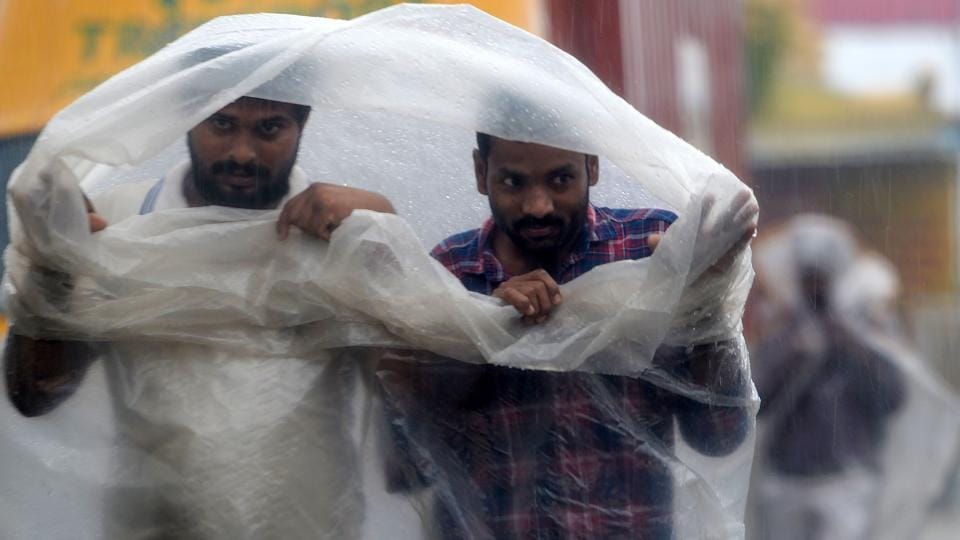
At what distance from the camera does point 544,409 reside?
7.78 ft

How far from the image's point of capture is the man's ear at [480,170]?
241 centimetres

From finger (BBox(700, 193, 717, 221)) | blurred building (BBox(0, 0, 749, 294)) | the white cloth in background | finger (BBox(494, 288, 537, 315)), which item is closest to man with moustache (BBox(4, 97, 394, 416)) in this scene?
finger (BBox(494, 288, 537, 315))

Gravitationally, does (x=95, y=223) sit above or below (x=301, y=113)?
below

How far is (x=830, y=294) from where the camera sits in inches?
250

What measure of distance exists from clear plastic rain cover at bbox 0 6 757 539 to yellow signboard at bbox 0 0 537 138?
149 cm

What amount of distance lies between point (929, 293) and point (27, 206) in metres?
11.8

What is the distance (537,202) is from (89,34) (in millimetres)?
1931

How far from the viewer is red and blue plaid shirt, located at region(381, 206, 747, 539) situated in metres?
2.36

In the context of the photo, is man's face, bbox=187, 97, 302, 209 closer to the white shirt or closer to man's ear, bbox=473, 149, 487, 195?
the white shirt

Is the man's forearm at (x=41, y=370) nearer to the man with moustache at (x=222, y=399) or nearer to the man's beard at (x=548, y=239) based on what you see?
the man with moustache at (x=222, y=399)

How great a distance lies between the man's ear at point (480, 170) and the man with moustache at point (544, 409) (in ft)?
0.05

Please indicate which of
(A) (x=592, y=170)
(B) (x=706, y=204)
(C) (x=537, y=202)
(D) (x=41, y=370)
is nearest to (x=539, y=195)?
Result: (C) (x=537, y=202)

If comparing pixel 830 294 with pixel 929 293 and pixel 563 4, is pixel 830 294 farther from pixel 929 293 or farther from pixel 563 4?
pixel 929 293

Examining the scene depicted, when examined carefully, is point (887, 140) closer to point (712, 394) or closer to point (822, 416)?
point (822, 416)
